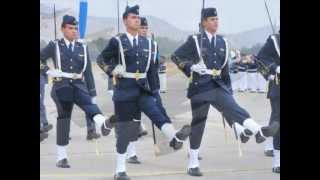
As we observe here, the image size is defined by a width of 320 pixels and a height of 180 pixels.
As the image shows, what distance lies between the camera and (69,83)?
9.47 feet

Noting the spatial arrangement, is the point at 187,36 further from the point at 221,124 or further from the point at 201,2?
the point at 221,124

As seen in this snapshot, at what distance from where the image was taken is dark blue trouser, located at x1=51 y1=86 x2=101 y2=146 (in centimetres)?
286

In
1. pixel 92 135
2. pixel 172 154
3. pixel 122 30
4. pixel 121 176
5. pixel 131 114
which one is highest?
pixel 122 30

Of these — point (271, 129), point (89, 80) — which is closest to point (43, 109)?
point (89, 80)

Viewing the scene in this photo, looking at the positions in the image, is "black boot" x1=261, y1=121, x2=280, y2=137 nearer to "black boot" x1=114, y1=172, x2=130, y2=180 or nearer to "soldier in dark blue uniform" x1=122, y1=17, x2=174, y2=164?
"soldier in dark blue uniform" x1=122, y1=17, x2=174, y2=164

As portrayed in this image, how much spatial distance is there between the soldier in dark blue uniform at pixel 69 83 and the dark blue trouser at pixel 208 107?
461 mm

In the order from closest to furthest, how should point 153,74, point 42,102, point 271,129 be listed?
point 42,102, point 153,74, point 271,129

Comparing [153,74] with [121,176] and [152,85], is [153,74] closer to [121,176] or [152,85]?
[152,85]

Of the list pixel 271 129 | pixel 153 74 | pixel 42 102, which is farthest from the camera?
pixel 271 129

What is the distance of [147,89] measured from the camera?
2910mm

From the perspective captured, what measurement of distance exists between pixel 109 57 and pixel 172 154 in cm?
61

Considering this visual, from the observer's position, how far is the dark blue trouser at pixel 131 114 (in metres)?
2.89
